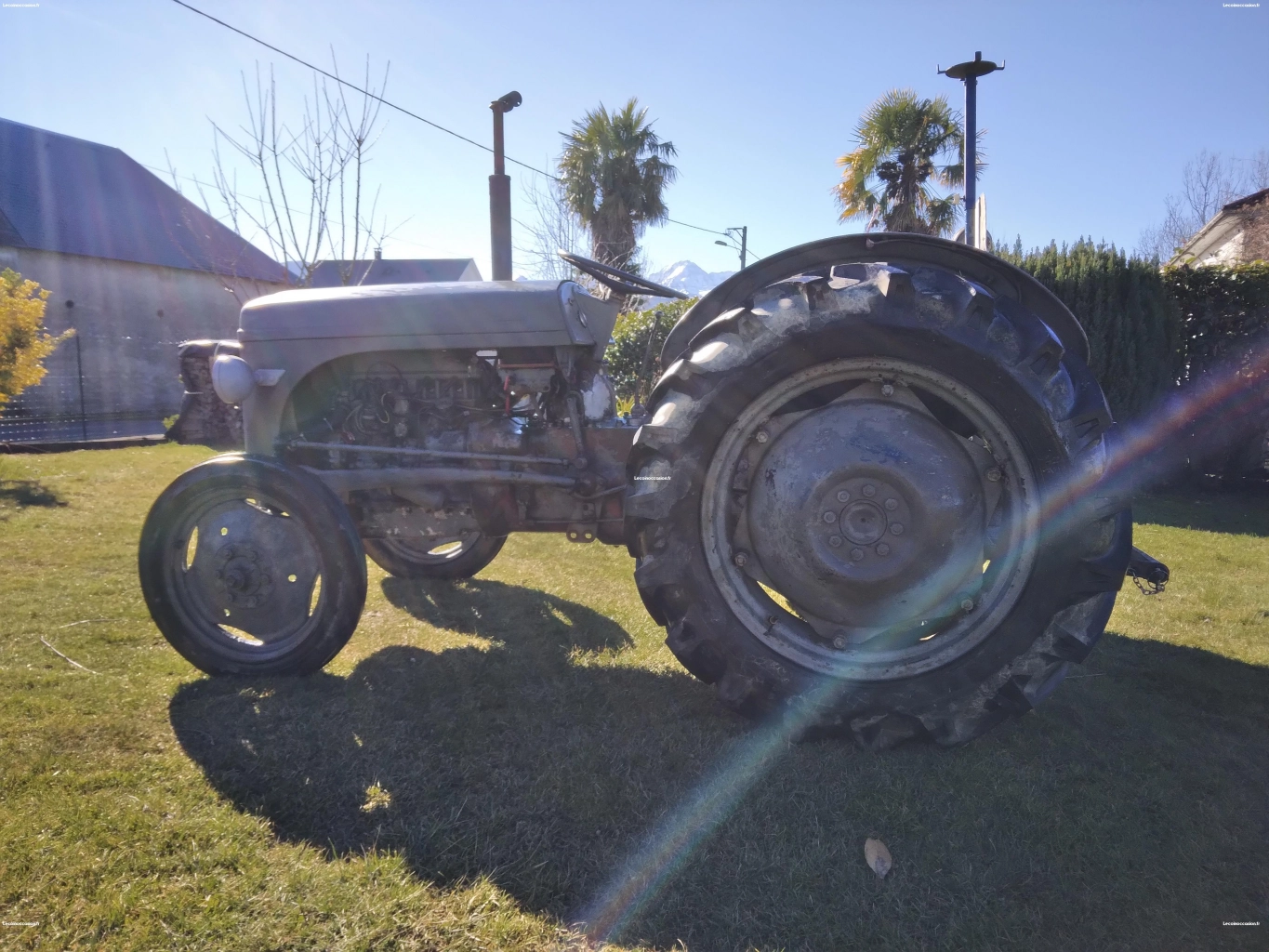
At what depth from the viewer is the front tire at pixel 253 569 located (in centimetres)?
293

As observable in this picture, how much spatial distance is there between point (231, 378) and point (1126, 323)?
336 inches

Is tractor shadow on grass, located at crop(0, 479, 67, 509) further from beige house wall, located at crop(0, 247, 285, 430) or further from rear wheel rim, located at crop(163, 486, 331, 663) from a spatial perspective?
beige house wall, located at crop(0, 247, 285, 430)

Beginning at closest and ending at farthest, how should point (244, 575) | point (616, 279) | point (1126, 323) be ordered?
point (244, 575)
point (616, 279)
point (1126, 323)

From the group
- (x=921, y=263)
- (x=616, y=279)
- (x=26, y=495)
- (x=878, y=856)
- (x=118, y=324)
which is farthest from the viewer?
(x=118, y=324)

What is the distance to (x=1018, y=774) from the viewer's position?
2396mm

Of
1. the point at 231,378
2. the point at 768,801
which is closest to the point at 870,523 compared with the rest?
the point at 768,801

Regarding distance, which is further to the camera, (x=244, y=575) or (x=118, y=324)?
(x=118, y=324)

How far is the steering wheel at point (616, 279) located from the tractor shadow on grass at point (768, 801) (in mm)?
1824

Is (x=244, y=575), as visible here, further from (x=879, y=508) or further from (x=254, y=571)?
(x=879, y=508)

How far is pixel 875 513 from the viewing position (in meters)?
2.56

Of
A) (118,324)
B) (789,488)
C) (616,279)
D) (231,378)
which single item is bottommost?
(789,488)

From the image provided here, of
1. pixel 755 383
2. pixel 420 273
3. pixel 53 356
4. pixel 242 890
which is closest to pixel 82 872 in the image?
pixel 242 890

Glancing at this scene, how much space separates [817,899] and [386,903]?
107cm

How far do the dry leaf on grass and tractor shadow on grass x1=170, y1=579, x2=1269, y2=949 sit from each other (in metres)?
0.03
